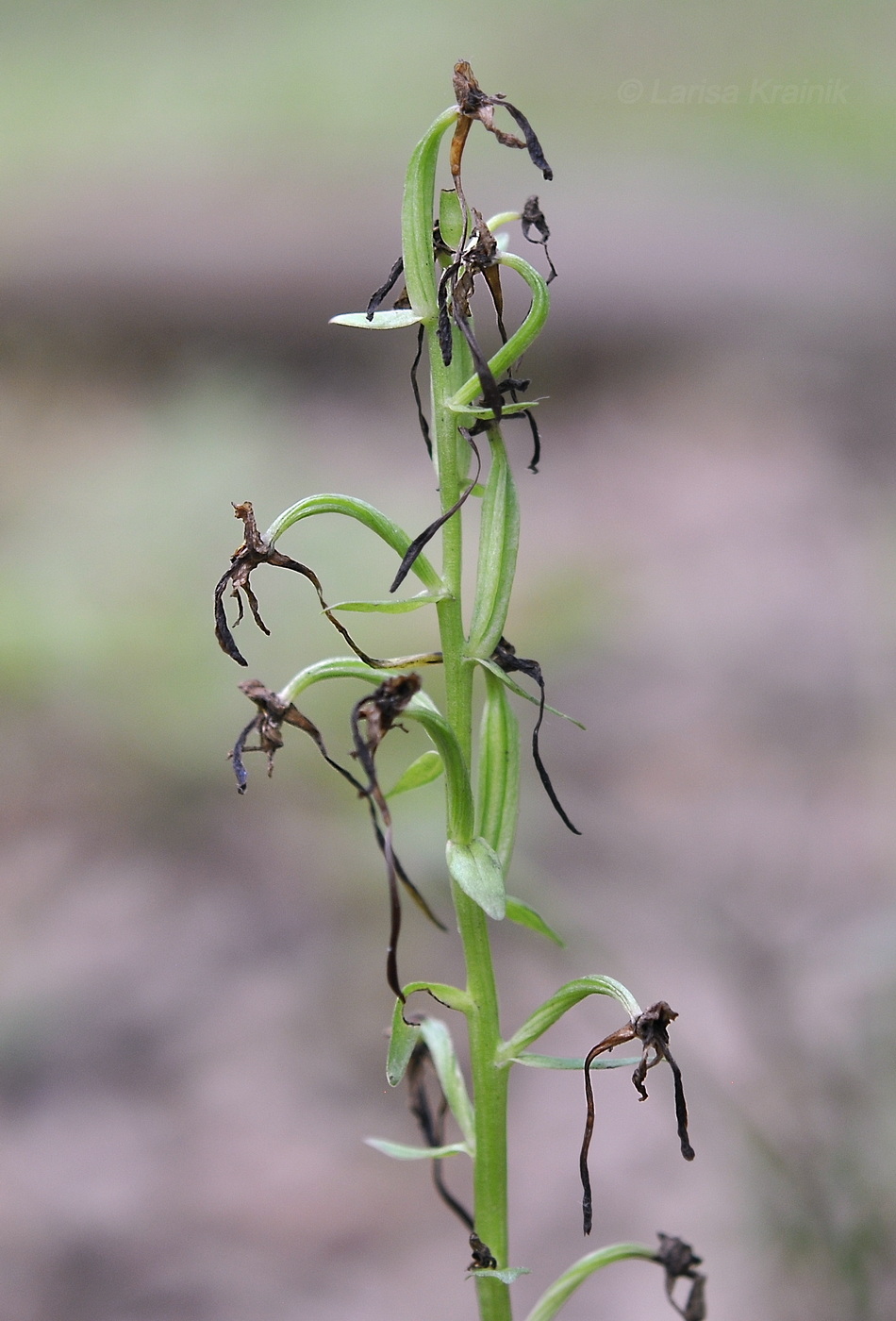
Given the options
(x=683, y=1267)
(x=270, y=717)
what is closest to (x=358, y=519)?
(x=270, y=717)

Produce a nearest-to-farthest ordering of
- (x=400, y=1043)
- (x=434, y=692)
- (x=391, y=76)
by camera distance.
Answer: (x=400, y=1043) → (x=434, y=692) → (x=391, y=76)

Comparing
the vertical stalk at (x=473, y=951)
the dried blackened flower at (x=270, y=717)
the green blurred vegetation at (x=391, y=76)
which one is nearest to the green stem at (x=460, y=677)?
the vertical stalk at (x=473, y=951)

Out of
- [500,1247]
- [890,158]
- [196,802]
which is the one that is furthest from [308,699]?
[890,158]

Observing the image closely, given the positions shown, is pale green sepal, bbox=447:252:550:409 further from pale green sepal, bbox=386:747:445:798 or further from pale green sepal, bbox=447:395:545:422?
pale green sepal, bbox=386:747:445:798

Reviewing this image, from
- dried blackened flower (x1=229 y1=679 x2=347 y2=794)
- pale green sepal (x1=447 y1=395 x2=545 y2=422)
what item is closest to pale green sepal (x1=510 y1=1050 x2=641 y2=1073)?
dried blackened flower (x1=229 y1=679 x2=347 y2=794)

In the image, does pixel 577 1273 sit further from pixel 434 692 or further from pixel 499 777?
pixel 434 692

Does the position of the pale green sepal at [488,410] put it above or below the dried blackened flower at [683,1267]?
above

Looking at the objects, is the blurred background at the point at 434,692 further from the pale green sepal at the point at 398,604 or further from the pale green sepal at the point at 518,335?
the pale green sepal at the point at 518,335

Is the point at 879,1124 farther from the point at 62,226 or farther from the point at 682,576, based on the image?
the point at 62,226
